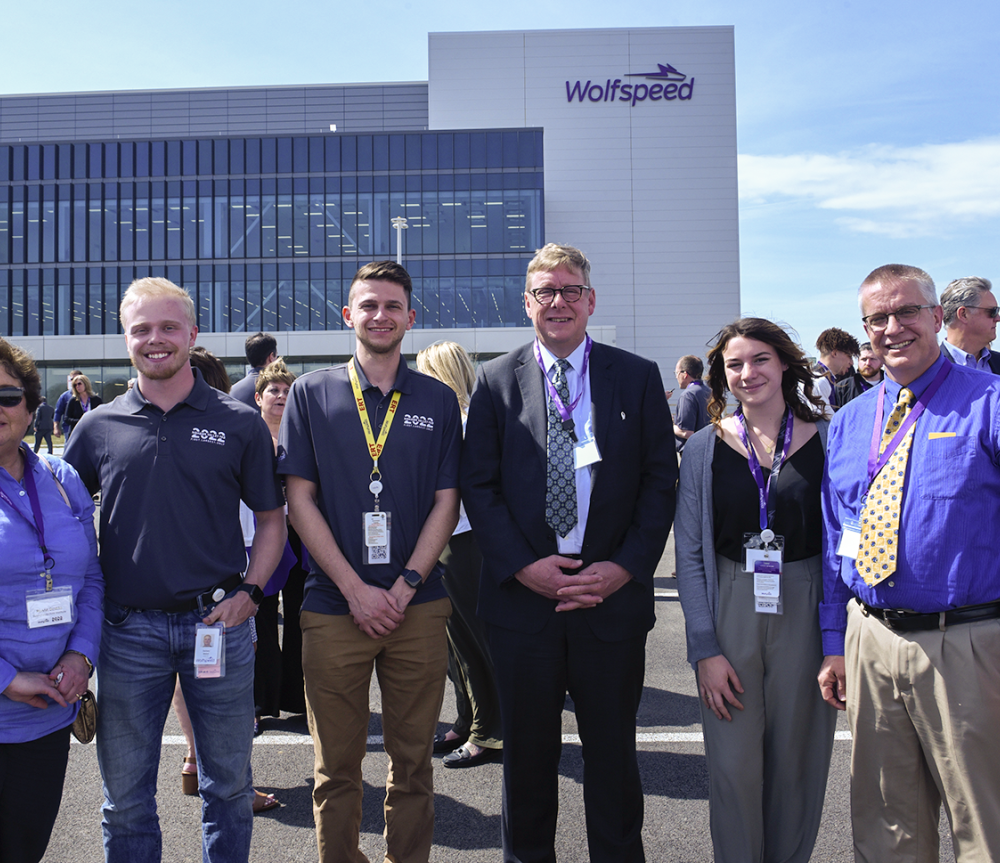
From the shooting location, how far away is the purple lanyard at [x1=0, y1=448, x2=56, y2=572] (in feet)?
7.47

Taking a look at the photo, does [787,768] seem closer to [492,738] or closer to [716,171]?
[492,738]

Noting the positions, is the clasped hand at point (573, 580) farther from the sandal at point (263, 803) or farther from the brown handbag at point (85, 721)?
the sandal at point (263, 803)

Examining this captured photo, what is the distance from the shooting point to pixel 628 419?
2.81 m

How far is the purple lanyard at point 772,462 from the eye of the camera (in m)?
2.69

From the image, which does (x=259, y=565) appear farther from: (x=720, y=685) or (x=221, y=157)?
(x=221, y=157)

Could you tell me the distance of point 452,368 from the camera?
14.3 feet

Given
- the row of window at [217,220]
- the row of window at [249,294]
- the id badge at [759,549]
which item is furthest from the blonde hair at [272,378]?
the row of window at [217,220]

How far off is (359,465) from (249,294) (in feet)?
163

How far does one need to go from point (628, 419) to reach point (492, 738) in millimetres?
2133

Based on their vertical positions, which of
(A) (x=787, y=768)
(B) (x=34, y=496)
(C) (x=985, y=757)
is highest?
(B) (x=34, y=496)

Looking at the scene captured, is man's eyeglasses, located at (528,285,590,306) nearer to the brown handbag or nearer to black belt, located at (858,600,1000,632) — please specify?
black belt, located at (858,600,1000,632)

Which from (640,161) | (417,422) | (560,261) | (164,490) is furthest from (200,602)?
(640,161)

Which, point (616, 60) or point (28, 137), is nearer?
point (616, 60)

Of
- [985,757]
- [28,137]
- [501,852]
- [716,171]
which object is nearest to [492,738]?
[501,852]
